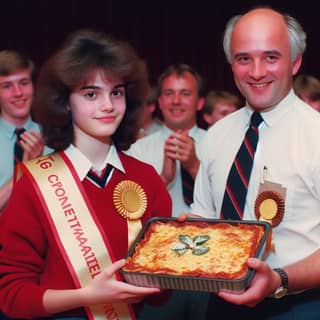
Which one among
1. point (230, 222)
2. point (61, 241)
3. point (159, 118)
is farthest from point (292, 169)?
point (159, 118)

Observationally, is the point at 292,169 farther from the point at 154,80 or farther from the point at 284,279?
the point at 154,80

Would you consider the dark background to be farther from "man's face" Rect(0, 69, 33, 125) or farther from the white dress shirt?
"man's face" Rect(0, 69, 33, 125)

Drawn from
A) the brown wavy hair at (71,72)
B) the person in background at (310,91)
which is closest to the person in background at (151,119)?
the person in background at (310,91)

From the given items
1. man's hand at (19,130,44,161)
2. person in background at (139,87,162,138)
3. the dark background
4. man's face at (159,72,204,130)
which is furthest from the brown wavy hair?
the dark background

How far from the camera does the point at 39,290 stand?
1528 millimetres

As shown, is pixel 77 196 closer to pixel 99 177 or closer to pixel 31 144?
pixel 99 177

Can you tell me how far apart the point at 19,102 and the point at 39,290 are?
4.77 ft

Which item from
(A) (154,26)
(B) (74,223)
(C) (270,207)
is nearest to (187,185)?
(C) (270,207)

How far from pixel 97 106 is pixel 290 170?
1.91 ft

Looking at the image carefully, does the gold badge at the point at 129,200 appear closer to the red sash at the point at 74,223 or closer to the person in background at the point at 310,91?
the red sash at the point at 74,223

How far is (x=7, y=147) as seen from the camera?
2.78m

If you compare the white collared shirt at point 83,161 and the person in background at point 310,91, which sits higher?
the person in background at point 310,91

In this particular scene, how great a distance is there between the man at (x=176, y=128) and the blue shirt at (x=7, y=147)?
556mm

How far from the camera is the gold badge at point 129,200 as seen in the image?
1.62 metres
